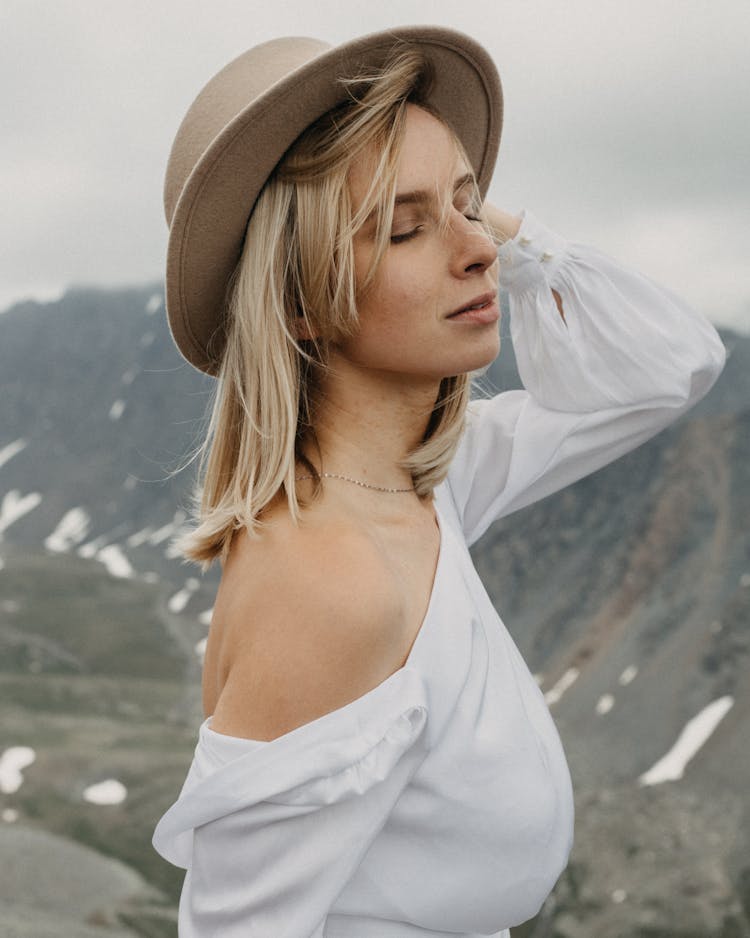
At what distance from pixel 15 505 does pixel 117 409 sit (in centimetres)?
1402

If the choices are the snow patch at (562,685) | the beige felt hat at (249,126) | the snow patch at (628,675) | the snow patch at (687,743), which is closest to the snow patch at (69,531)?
the snow patch at (562,685)

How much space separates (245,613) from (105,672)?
73.0m

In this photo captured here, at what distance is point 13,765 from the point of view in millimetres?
51312

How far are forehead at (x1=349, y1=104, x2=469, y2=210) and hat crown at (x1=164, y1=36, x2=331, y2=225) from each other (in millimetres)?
237

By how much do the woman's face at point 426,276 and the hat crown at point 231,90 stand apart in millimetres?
259

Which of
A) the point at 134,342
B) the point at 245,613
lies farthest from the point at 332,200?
the point at 134,342

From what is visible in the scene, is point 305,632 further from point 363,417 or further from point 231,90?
point 231,90

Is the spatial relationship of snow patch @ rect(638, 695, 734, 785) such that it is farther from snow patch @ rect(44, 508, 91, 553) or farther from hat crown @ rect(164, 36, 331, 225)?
snow patch @ rect(44, 508, 91, 553)

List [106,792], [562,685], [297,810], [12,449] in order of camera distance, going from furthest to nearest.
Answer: [12,449] < [562,685] < [106,792] < [297,810]

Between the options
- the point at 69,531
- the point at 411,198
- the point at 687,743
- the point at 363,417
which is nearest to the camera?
the point at 411,198

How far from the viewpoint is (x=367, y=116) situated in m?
2.31

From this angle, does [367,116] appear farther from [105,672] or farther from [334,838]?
[105,672]

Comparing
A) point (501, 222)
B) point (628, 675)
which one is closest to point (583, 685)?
point (628, 675)

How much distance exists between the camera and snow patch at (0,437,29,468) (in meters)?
123
